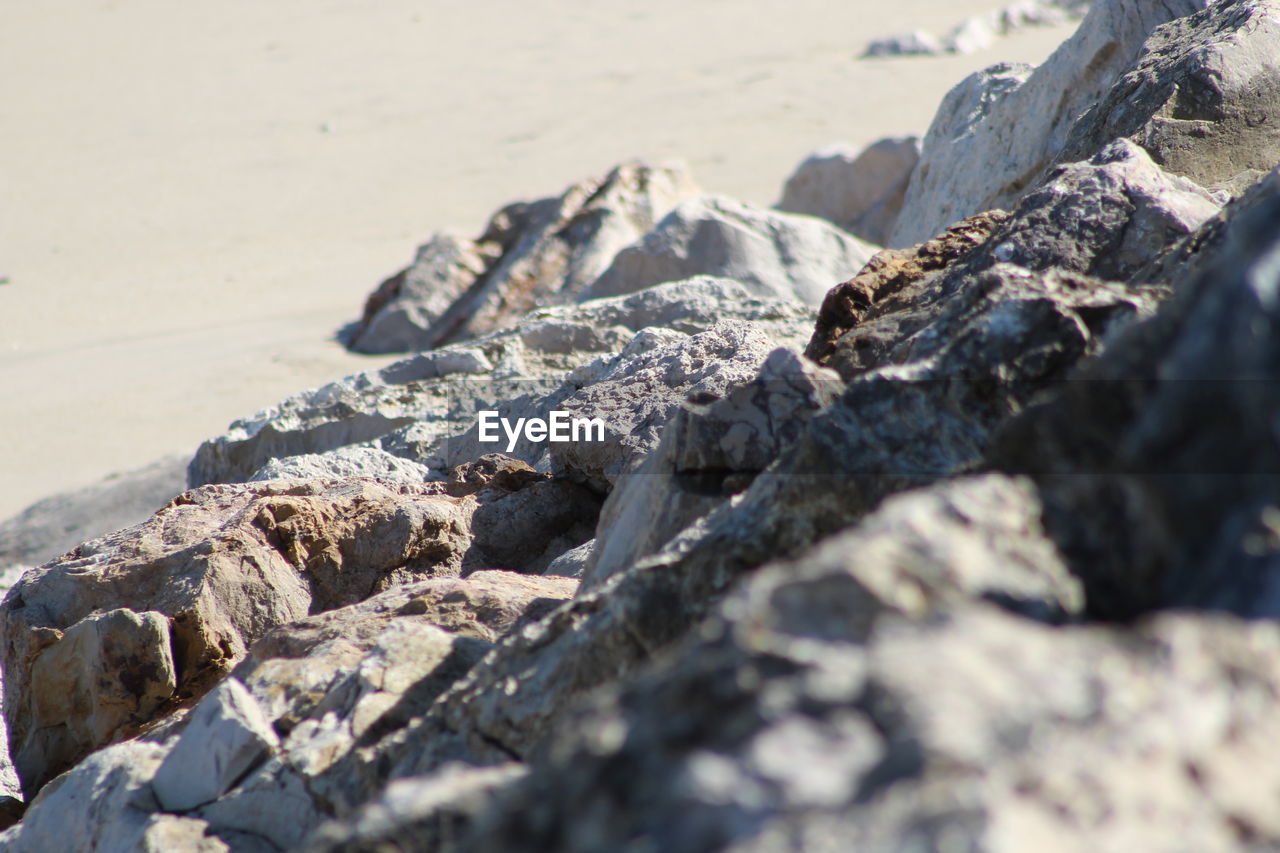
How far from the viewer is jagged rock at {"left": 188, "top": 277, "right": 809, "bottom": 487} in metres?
4.21

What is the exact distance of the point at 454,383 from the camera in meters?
4.40

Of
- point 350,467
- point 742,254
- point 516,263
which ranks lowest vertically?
point 516,263

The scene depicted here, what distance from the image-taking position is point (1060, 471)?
109cm

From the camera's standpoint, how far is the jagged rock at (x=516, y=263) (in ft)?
25.7

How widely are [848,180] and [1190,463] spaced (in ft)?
30.4

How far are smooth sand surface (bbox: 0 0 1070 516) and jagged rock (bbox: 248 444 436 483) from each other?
10.8ft

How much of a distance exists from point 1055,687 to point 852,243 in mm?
5249

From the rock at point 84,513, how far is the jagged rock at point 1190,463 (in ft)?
15.6

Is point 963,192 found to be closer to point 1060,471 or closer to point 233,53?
point 1060,471

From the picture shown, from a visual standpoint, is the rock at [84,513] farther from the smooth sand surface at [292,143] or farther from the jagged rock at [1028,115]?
the jagged rock at [1028,115]

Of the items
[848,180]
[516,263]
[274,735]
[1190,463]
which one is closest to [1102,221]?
[1190,463]

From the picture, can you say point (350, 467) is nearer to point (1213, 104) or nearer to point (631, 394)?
point (631, 394)

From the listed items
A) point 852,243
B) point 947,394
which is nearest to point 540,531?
point 947,394

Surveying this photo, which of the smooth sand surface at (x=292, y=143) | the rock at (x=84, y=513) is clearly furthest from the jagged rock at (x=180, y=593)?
the smooth sand surface at (x=292, y=143)
